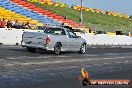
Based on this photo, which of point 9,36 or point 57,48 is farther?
point 9,36

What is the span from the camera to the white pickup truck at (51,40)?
2383cm

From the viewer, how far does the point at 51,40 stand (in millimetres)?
23891

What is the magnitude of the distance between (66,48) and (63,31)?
42.4 inches

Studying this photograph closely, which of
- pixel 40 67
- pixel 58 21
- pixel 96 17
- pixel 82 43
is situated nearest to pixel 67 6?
pixel 96 17

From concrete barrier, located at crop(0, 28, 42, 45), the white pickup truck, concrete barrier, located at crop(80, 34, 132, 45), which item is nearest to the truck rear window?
the white pickup truck

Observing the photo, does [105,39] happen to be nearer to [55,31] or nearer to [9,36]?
[9,36]

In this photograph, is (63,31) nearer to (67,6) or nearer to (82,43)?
(82,43)

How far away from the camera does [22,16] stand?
5569 cm

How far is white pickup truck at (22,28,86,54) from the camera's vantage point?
23.8 metres

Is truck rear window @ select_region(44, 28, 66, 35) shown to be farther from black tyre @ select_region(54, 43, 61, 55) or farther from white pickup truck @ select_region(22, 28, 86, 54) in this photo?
black tyre @ select_region(54, 43, 61, 55)

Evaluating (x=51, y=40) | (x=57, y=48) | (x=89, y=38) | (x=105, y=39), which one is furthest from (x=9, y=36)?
(x=105, y=39)

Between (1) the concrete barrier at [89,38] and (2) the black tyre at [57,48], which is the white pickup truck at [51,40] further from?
(1) the concrete barrier at [89,38]

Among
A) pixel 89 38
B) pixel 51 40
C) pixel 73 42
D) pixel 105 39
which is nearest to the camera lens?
pixel 51 40

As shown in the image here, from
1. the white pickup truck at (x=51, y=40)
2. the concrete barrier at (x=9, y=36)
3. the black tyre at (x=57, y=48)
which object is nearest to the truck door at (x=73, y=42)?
the white pickup truck at (x=51, y=40)
